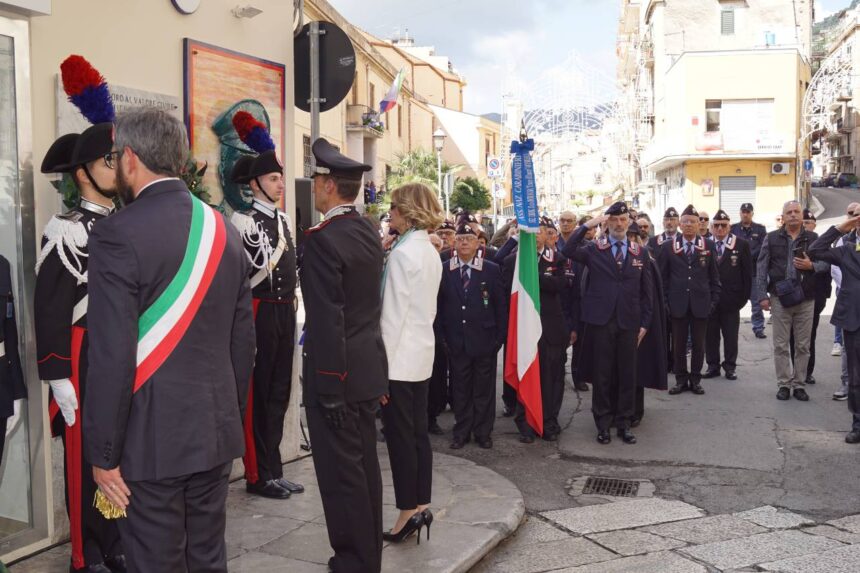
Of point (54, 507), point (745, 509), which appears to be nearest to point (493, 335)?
point (745, 509)

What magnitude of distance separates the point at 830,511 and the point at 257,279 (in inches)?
159

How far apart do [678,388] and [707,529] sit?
15.5ft

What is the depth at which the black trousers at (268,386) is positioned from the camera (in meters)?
5.72

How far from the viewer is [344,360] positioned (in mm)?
Result: 4145

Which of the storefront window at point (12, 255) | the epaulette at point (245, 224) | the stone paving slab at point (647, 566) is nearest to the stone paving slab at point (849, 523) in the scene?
the stone paving slab at point (647, 566)

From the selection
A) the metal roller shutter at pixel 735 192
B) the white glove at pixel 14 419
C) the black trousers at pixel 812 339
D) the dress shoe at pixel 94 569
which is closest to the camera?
the dress shoe at pixel 94 569

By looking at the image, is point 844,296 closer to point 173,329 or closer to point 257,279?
point 257,279

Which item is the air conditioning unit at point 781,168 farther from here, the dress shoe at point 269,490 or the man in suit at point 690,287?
the dress shoe at point 269,490

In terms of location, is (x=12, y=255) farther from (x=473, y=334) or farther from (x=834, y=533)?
(x=834, y=533)

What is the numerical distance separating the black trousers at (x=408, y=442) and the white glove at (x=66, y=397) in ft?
A: 5.27

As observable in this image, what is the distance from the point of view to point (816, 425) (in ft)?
27.7

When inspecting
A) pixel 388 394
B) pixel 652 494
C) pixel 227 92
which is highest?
pixel 227 92

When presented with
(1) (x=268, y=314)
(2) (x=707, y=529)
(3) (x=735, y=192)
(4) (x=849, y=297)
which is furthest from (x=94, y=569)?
(3) (x=735, y=192)

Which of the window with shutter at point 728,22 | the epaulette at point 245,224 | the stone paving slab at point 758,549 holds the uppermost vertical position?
the window with shutter at point 728,22
